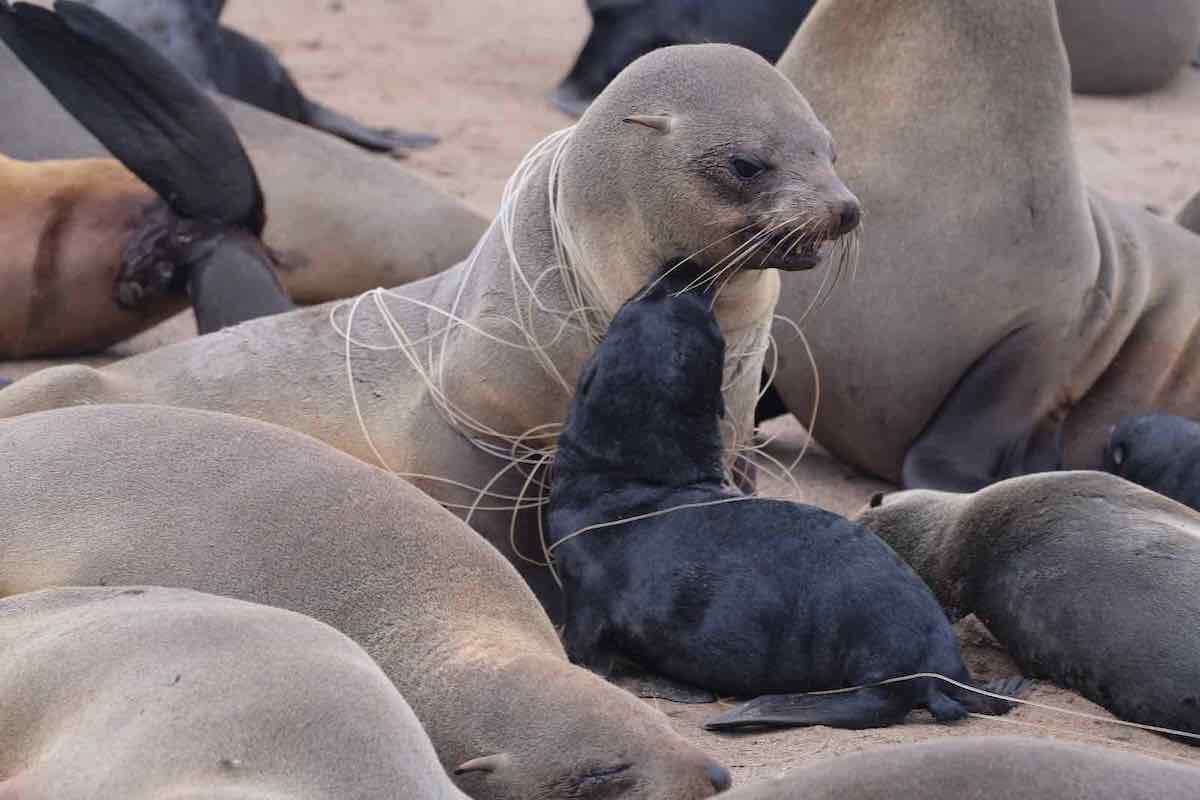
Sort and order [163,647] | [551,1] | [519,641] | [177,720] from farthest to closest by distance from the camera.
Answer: [551,1]
[519,641]
[163,647]
[177,720]

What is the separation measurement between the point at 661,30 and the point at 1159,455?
5.36 m

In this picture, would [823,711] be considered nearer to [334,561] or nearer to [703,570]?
[703,570]

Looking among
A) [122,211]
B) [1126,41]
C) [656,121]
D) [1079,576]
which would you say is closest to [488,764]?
→ [1079,576]

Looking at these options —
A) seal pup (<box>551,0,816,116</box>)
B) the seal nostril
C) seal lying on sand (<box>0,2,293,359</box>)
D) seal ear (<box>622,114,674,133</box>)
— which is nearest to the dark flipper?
seal lying on sand (<box>0,2,293,359</box>)

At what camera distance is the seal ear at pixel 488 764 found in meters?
2.77

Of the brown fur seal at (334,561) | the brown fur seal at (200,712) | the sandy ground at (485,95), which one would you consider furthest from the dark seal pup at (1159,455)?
the brown fur seal at (200,712)

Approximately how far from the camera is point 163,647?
8.40 feet

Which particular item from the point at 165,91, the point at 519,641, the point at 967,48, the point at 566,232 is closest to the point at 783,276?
the point at 967,48

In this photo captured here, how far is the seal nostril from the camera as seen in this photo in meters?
2.69

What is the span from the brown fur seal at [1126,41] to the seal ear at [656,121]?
6515 mm

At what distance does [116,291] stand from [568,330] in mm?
2426

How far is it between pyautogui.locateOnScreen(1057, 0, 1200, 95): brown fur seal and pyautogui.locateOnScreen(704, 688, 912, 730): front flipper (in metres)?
7.13

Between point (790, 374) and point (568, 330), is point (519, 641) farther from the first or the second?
point (790, 374)

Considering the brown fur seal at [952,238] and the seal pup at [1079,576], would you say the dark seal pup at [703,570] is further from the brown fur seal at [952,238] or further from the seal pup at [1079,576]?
the brown fur seal at [952,238]
